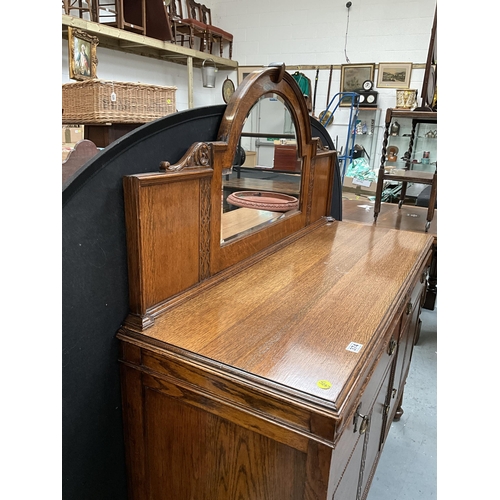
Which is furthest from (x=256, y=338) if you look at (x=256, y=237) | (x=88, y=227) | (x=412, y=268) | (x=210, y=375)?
(x=412, y=268)

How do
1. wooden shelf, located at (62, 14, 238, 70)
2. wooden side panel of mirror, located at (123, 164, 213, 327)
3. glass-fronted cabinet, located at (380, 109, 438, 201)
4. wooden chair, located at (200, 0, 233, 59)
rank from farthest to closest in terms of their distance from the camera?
wooden chair, located at (200, 0, 233, 59) → glass-fronted cabinet, located at (380, 109, 438, 201) → wooden shelf, located at (62, 14, 238, 70) → wooden side panel of mirror, located at (123, 164, 213, 327)

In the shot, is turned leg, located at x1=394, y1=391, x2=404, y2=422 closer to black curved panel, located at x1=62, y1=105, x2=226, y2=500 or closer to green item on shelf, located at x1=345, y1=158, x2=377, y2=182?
black curved panel, located at x1=62, y1=105, x2=226, y2=500

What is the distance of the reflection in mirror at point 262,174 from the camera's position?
111 centimetres

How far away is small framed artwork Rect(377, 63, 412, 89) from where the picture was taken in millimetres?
5078

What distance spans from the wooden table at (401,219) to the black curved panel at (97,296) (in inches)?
87.0

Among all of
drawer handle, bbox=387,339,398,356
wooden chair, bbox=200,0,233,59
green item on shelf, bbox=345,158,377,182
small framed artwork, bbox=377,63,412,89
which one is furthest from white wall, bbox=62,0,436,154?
drawer handle, bbox=387,339,398,356

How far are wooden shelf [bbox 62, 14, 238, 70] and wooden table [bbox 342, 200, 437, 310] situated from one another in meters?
2.64

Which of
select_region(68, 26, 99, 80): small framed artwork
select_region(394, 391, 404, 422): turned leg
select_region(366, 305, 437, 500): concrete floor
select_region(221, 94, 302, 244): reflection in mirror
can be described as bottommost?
select_region(366, 305, 437, 500): concrete floor

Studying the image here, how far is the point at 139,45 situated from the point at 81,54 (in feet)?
6.51

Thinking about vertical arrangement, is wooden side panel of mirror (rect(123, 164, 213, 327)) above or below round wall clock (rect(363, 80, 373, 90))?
below

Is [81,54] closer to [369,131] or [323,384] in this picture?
[323,384]

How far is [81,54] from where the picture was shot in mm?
2664

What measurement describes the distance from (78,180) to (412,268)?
0.99 meters

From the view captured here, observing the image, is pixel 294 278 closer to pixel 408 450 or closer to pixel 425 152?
pixel 408 450
